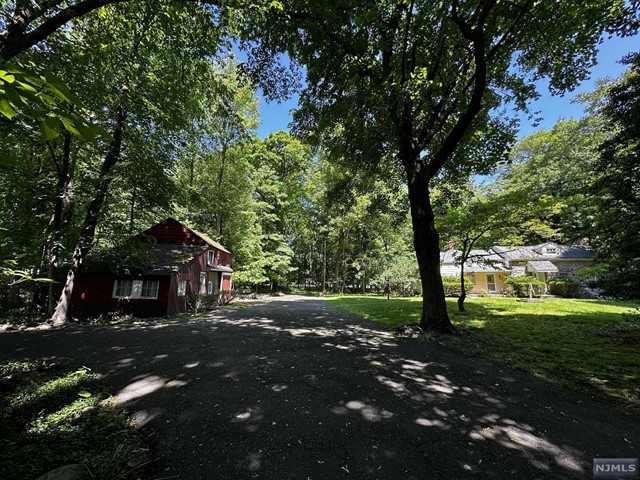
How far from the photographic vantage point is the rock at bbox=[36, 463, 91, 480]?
7.03 ft

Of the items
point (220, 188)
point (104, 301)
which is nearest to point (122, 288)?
point (104, 301)

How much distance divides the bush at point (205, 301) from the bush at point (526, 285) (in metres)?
23.8

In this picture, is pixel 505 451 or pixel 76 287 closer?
pixel 505 451

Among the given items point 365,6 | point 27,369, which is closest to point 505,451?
point 27,369

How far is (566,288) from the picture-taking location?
21812 mm

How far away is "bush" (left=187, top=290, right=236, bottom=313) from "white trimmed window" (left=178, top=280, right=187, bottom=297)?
1.30 feet

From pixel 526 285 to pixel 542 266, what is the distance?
4.72 metres

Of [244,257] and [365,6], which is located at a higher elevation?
[365,6]

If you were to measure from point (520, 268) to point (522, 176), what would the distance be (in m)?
10.3

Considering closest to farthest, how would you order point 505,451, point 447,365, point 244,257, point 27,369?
point 505,451, point 27,369, point 447,365, point 244,257

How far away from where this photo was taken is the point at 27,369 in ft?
15.8

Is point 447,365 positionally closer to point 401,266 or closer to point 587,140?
point 401,266

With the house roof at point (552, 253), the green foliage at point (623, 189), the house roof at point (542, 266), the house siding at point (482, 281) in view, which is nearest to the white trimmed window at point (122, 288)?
the green foliage at point (623, 189)

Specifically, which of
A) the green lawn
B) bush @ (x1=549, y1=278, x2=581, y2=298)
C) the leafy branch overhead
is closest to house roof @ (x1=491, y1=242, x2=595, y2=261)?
bush @ (x1=549, y1=278, x2=581, y2=298)
